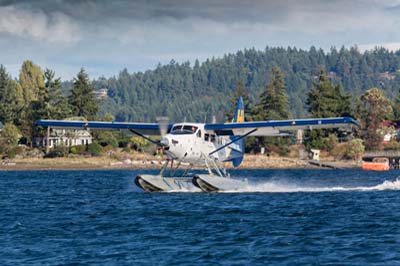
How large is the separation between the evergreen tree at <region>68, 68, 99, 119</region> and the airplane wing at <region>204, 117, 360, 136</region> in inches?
2597

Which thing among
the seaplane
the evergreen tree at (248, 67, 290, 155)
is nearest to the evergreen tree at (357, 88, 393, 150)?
the evergreen tree at (248, 67, 290, 155)

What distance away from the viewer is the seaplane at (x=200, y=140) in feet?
104

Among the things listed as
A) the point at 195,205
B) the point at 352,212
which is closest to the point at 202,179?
the point at 195,205

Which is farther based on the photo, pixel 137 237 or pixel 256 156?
pixel 256 156

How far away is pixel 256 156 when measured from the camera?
91250 mm

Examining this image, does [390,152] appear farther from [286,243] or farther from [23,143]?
[286,243]

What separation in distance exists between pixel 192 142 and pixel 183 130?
0.58 meters

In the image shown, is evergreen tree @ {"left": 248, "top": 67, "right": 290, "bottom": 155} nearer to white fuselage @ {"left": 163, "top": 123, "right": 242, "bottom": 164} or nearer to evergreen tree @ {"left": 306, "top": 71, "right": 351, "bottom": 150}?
evergreen tree @ {"left": 306, "top": 71, "right": 351, "bottom": 150}

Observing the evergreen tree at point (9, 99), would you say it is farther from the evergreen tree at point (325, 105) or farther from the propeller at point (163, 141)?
the propeller at point (163, 141)

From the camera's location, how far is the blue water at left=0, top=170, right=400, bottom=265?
16.8 meters

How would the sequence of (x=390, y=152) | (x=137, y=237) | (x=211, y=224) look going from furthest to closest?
(x=390, y=152) < (x=211, y=224) < (x=137, y=237)

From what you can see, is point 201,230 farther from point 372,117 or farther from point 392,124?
point 392,124

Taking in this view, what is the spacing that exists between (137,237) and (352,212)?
7894 millimetres

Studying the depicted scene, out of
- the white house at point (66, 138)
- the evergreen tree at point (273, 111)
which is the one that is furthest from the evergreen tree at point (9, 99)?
the evergreen tree at point (273, 111)
